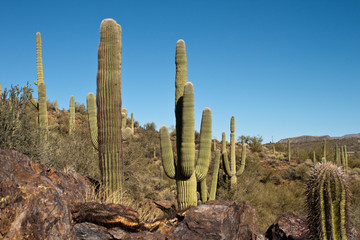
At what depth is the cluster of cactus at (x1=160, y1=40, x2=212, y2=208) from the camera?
858 cm

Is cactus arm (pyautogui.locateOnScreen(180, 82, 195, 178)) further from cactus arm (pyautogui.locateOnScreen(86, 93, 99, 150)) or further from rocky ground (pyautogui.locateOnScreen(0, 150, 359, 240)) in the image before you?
cactus arm (pyautogui.locateOnScreen(86, 93, 99, 150))

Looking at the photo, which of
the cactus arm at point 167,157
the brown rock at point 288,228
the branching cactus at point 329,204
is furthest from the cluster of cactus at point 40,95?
the branching cactus at point 329,204

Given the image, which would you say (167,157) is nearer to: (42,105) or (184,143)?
(184,143)

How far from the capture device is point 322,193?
5285 mm

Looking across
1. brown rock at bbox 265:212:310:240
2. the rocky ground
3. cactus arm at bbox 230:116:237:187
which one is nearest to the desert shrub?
the rocky ground

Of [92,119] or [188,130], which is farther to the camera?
[92,119]

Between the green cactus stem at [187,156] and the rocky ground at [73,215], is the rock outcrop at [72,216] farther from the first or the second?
the green cactus stem at [187,156]

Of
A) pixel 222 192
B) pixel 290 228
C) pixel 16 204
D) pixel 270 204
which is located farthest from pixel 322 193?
pixel 270 204

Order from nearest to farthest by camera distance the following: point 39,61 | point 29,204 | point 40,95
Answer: point 29,204
point 40,95
point 39,61

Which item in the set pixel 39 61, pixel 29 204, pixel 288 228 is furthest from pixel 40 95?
pixel 288 228

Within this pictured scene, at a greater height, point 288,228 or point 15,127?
point 15,127

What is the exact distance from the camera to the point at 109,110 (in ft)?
25.2

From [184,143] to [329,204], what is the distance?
419 cm

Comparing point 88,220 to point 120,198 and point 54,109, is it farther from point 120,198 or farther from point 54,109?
point 54,109
